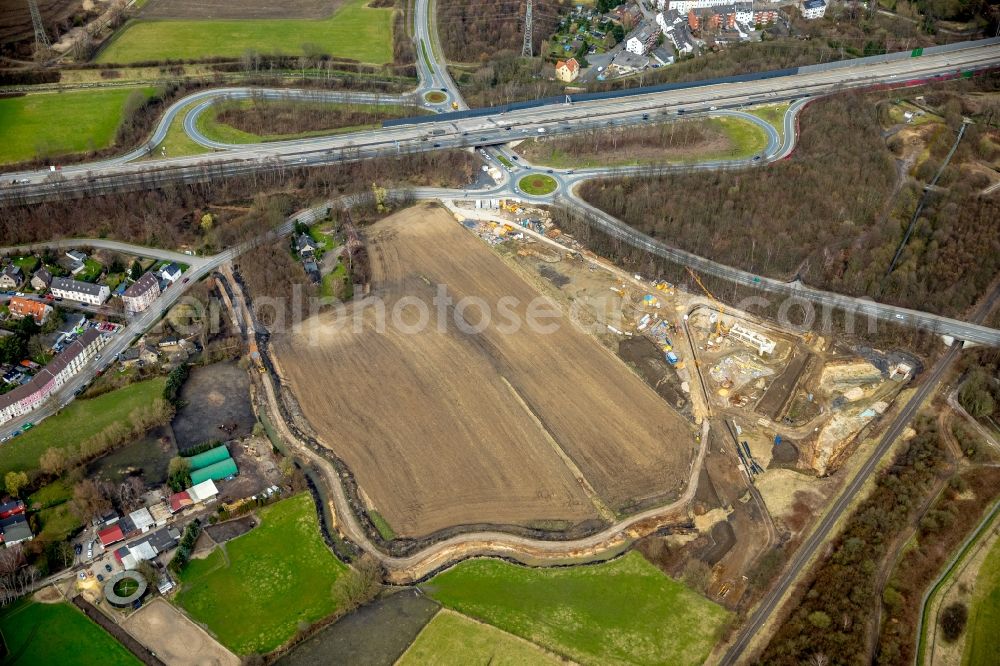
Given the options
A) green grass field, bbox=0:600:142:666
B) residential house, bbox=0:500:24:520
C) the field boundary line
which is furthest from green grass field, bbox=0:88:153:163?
the field boundary line

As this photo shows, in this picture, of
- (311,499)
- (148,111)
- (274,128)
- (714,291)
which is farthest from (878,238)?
(148,111)

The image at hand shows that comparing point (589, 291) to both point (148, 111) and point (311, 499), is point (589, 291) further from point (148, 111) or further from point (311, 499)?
point (148, 111)

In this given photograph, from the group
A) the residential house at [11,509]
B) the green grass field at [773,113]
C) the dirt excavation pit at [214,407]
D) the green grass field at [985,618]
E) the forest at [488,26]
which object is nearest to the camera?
the green grass field at [985,618]

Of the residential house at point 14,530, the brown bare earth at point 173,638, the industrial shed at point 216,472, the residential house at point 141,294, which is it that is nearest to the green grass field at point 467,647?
the brown bare earth at point 173,638

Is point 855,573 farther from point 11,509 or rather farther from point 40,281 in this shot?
point 40,281

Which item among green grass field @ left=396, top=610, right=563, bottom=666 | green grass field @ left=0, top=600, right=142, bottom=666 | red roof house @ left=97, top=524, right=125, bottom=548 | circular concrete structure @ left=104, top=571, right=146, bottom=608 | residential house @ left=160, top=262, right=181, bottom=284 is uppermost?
residential house @ left=160, top=262, right=181, bottom=284

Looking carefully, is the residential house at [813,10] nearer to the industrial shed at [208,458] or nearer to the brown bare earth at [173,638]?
the industrial shed at [208,458]

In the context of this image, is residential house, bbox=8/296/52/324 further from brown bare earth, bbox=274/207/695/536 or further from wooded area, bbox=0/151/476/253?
brown bare earth, bbox=274/207/695/536
